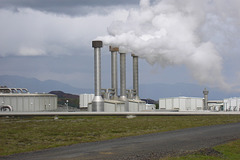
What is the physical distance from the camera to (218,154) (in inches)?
830

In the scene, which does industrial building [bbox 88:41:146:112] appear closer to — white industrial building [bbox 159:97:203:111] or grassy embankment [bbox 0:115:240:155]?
white industrial building [bbox 159:97:203:111]

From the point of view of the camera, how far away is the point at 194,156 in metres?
20.1

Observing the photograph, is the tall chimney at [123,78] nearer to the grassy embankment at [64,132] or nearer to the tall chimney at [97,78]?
the tall chimney at [97,78]

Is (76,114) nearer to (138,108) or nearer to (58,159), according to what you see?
(138,108)

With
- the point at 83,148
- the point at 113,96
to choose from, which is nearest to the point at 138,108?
the point at 113,96

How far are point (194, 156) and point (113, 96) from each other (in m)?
91.1

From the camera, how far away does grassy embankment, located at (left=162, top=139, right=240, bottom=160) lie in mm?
19797

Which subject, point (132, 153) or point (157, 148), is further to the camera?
point (157, 148)

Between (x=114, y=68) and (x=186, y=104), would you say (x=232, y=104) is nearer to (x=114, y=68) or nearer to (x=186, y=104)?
(x=186, y=104)

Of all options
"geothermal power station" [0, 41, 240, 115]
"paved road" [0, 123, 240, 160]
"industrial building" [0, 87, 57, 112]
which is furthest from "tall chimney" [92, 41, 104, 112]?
"paved road" [0, 123, 240, 160]

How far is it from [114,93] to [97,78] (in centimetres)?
1901

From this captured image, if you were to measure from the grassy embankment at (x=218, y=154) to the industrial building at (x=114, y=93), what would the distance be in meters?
68.4

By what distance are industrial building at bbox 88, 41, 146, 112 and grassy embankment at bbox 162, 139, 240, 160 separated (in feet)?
225

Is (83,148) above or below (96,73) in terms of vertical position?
below
